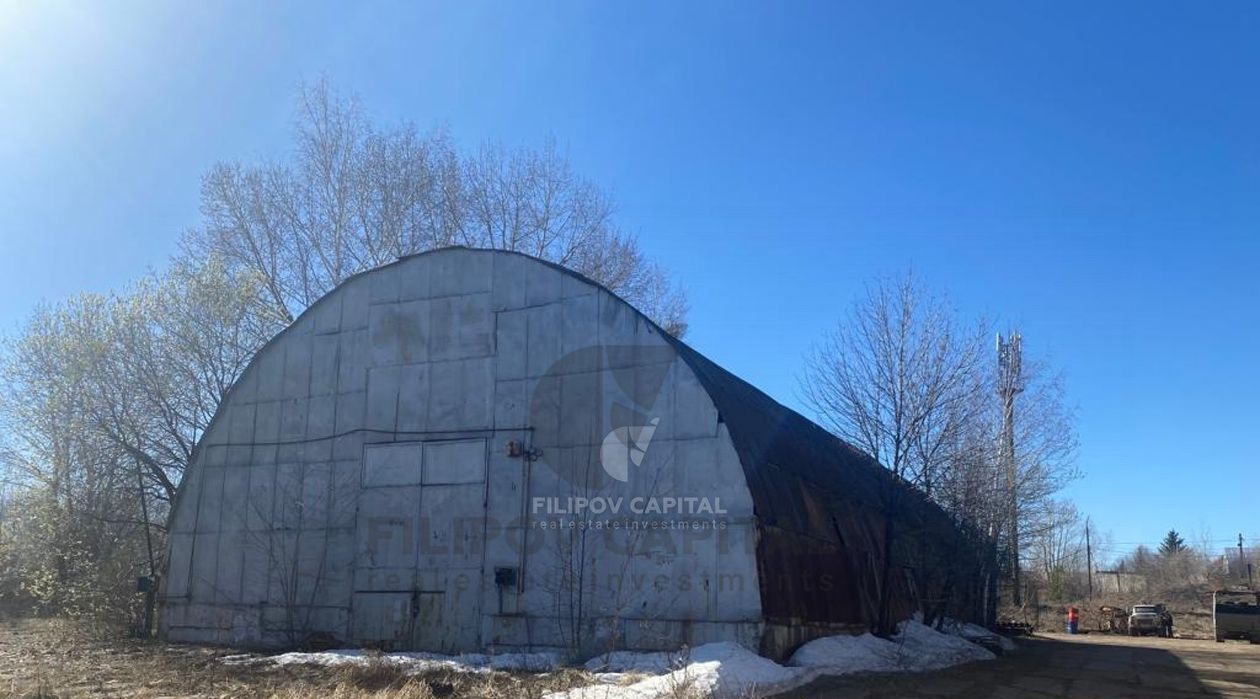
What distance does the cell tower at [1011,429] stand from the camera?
25531 millimetres

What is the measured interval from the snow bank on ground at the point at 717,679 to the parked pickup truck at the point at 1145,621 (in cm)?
3649

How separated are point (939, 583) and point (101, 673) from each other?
1746 centimetres

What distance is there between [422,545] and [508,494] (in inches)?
79.4

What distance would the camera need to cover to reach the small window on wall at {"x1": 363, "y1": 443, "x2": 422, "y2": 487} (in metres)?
18.5

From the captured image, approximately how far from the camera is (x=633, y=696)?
1117 centimetres

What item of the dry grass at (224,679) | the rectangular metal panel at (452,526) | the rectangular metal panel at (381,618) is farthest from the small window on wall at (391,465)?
the dry grass at (224,679)

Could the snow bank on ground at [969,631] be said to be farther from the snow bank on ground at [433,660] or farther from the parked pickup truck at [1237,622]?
the parked pickup truck at [1237,622]

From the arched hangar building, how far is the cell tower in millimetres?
4085

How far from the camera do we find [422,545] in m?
18.0

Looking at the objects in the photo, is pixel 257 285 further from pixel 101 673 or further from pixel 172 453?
pixel 101 673

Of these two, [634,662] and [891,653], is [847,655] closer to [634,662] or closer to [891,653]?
[891,653]

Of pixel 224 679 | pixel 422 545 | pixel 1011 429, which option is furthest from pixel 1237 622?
pixel 224 679

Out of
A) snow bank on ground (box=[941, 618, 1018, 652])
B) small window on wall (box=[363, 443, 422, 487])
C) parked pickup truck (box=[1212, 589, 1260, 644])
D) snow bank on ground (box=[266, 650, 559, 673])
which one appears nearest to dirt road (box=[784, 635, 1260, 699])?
snow bank on ground (box=[941, 618, 1018, 652])

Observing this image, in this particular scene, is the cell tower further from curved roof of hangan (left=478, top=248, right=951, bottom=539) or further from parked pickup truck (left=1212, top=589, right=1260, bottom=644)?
parked pickup truck (left=1212, top=589, right=1260, bottom=644)
